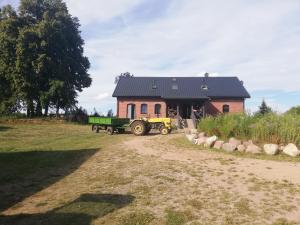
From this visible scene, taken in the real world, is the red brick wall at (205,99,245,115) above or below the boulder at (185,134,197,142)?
above

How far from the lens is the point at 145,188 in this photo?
10.7m

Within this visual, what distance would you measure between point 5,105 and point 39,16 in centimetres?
1067

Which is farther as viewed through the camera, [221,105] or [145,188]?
[221,105]

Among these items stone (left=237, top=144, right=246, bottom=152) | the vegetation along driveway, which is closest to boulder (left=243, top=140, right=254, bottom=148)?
stone (left=237, top=144, right=246, bottom=152)

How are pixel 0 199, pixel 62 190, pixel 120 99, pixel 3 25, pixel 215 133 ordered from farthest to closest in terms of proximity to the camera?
pixel 120 99
pixel 3 25
pixel 215 133
pixel 62 190
pixel 0 199

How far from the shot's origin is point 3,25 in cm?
3844

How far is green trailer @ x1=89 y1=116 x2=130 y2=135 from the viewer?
85.2 feet

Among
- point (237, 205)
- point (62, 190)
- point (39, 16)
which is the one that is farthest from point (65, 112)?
point (237, 205)

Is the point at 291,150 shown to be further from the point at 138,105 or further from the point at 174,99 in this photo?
the point at 138,105

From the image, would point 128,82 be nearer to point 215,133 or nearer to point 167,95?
point 167,95

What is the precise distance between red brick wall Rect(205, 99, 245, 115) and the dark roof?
2.38 feet

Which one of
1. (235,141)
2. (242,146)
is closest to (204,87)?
(235,141)

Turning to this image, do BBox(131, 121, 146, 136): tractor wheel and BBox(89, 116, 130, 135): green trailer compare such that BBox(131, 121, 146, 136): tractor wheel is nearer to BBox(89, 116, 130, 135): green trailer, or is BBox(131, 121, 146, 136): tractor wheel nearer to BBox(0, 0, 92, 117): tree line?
BBox(89, 116, 130, 135): green trailer

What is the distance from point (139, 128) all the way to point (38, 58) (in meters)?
18.3
